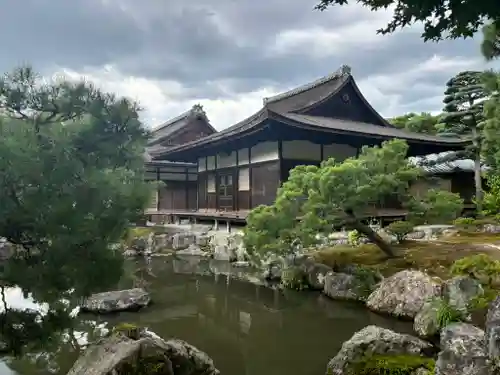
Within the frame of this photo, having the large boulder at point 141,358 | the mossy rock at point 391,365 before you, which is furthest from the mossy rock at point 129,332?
the mossy rock at point 391,365

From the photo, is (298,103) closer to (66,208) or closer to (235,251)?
(235,251)

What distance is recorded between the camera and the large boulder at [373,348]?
566 centimetres

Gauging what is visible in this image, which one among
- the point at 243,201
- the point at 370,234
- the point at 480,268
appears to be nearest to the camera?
the point at 480,268

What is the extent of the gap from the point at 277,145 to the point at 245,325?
9.80 metres

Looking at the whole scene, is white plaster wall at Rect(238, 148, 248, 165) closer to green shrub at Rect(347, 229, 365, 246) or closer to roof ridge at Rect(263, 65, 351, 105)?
roof ridge at Rect(263, 65, 351, 105)

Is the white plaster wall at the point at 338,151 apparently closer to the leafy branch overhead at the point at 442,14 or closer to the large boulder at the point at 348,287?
the large boulder at the point at 348,287

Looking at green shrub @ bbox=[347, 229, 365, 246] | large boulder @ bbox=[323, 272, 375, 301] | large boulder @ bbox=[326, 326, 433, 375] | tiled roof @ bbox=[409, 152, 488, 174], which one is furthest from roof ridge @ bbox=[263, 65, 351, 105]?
large boulder @ bbox=[326, 326, 433, 375]

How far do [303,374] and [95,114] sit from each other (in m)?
4.27

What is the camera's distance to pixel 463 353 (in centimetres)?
450

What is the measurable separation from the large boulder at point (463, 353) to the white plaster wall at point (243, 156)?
14755 mm

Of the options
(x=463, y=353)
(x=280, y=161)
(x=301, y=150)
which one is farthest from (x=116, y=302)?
(x=301, y=150)

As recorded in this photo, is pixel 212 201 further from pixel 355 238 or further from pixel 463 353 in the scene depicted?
pixel 463 353

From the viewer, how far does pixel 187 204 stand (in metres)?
28.1

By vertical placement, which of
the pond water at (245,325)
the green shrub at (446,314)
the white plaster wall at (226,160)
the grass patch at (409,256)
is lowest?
the pond water at (245,325)
